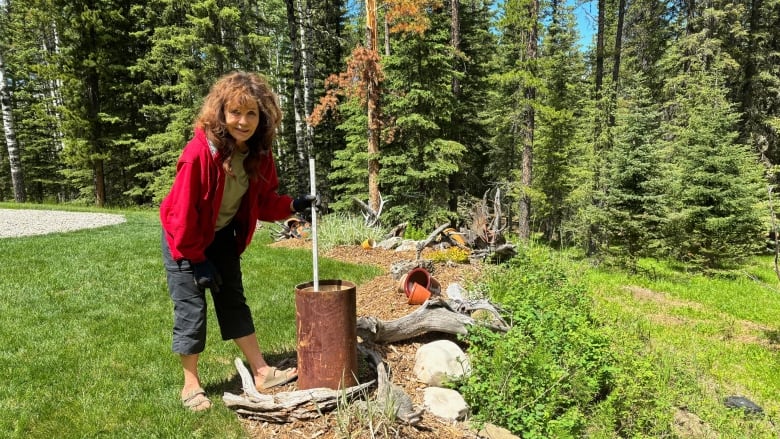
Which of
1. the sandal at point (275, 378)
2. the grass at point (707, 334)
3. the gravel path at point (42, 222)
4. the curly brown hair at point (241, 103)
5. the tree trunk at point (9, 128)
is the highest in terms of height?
the tree trunk at point (9, 128)

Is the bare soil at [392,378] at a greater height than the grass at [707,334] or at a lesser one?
greater

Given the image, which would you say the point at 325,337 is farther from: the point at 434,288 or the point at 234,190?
the point at 434,288

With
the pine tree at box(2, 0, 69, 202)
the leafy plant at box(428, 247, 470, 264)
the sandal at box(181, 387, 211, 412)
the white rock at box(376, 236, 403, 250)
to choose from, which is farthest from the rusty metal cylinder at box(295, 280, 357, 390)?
the pine tree at box(2, 0, 69, 202)

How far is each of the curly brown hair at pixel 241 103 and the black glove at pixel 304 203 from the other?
29cm

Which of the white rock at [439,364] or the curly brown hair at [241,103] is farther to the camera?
the white rock at [439,364]

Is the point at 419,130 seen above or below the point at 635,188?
above

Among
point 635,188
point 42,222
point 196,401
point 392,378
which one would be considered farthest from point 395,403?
point 42,222

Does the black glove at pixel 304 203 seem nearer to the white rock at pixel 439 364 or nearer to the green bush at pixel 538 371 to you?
the white rock at pixel 439 364

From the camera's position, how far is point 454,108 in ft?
44.9

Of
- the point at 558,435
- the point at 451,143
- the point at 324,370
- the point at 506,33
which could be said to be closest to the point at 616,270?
the point at 451,143

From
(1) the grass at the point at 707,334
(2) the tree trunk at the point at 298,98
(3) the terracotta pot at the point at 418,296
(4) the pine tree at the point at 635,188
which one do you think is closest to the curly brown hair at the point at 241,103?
(3) the terracotta pot at the point at 418,296

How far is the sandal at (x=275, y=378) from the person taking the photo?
2.69 meters

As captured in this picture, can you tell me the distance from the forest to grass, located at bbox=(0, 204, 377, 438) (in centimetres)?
650

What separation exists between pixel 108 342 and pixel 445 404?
2848 millimetres
